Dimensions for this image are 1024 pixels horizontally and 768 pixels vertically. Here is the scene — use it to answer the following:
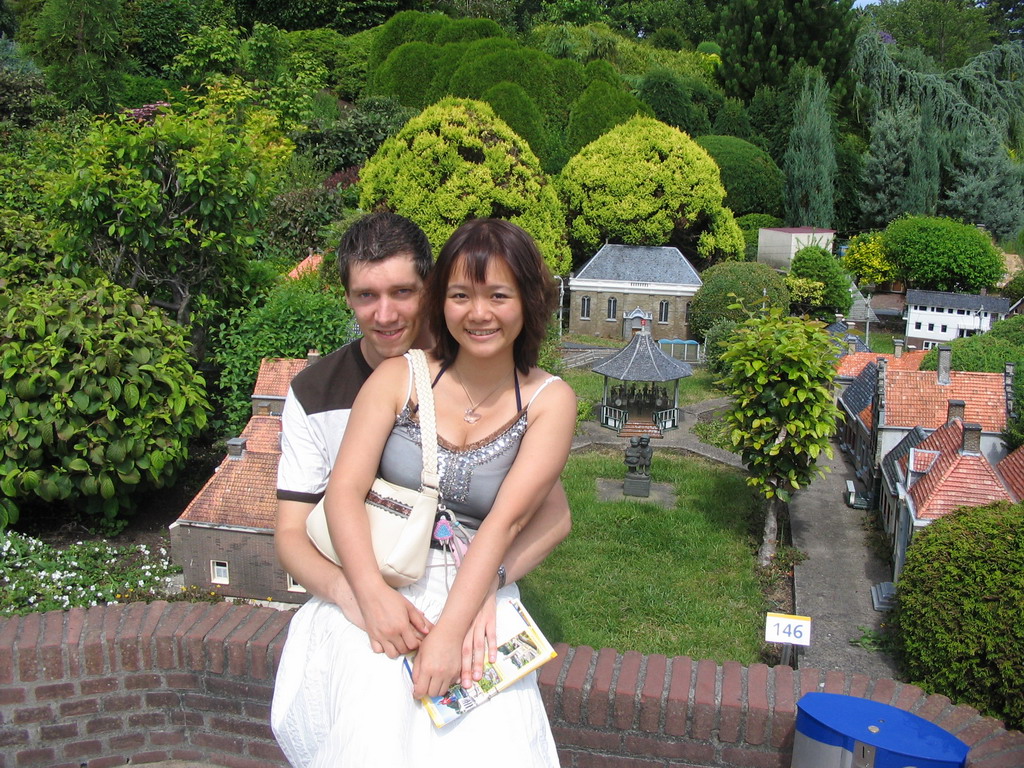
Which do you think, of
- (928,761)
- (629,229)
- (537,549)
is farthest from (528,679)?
(629,229)

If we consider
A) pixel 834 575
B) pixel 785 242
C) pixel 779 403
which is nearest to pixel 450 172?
pixel 779 403

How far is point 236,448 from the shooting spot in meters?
11.1

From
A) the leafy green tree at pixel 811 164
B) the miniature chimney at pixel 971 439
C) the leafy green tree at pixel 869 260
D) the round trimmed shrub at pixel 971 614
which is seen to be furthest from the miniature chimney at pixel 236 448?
the leafy green tree at pixel 811 164

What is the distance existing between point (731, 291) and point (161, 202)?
18.5 meters

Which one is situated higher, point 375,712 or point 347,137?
point 347,137

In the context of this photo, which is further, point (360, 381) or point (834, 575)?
point (834, 575)

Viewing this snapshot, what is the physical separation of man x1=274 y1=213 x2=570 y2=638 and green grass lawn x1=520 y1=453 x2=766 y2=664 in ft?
19.6

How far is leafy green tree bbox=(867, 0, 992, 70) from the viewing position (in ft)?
161

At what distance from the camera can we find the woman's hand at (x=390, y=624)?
2213 mm

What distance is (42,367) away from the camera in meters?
10.0

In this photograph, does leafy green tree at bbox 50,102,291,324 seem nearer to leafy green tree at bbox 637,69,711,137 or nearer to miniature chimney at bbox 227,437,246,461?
miniature chimney at bbox 227,437,246,461

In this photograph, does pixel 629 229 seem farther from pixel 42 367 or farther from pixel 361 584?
pixel 361 584

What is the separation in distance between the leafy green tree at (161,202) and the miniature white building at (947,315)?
25146 millimetres

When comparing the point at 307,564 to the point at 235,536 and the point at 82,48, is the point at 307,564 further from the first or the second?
the point at 82,48
